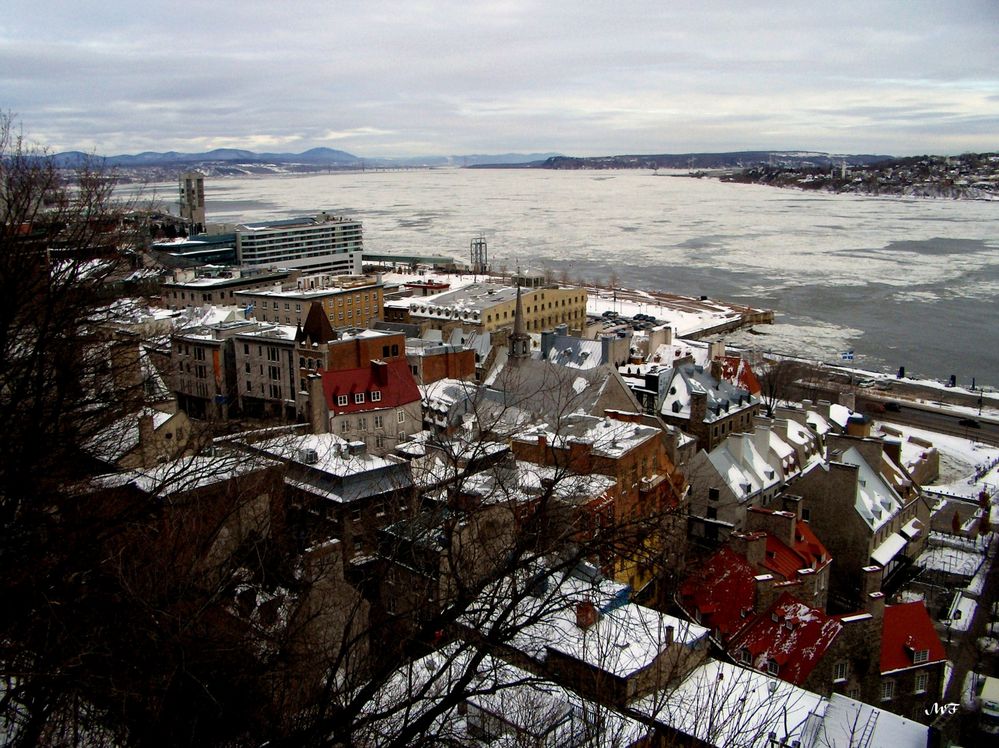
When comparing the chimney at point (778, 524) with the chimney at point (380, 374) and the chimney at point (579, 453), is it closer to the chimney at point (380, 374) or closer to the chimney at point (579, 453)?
the chimney at point (579, 453)

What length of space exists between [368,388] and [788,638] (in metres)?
13.9

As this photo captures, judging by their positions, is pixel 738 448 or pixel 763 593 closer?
pixel 763 593

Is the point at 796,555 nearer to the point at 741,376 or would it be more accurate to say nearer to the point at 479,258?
the point at 741,376

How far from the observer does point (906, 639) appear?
1661cm

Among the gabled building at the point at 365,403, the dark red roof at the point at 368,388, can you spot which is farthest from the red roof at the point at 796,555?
the dark red roof at the point at 368,388

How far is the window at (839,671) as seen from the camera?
50.2 feet

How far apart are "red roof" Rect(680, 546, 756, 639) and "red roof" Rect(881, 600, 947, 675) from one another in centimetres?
253

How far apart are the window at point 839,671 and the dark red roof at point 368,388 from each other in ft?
45.1

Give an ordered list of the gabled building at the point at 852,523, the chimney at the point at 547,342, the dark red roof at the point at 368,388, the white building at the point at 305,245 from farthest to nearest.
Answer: the white building at the point at 305,245 < the chimney at the point at 547,342 < the dark red roof at the point at 368,388 < the gabled building at the point at 852,523

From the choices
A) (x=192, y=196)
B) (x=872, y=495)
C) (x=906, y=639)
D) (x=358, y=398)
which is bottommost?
(x=906, y=639)

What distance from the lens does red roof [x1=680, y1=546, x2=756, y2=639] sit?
1631 cm

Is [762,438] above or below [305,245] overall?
below

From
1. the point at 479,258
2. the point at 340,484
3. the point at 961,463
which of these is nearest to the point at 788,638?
the point at 340,484

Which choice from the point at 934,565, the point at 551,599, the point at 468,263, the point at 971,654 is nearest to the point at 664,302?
the point at 468,263
